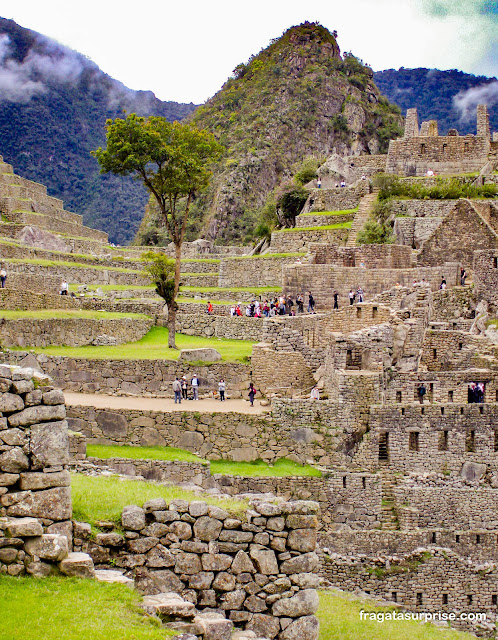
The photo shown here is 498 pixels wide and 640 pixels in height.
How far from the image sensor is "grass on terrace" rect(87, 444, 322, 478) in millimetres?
19547

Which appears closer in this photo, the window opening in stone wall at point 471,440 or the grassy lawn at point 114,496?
the grassy lawn at point 114,496

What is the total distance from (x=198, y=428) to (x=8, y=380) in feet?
40.9

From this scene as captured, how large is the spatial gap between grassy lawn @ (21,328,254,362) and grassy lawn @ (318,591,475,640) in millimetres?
8292

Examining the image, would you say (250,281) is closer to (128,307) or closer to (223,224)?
(128,307)

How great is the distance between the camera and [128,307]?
1211 inches

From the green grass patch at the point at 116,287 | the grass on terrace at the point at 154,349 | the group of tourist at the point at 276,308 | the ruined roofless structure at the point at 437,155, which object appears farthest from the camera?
the ruined roofless structure at the point at 437,155

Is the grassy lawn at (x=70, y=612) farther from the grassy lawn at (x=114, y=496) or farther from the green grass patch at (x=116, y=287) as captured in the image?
the green grass patch at (x=116, y=287)

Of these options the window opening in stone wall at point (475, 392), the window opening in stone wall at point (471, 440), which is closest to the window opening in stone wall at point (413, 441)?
the window opening in stone wall at point (471, 440)

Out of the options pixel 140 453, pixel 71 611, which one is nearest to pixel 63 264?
pixel 140 453

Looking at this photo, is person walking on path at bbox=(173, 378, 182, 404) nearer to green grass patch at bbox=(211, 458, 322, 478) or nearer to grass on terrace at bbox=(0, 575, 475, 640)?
green grass patch at bbox=(211, 458, 322, 478)

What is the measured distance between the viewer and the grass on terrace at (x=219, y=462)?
1955 centimetres

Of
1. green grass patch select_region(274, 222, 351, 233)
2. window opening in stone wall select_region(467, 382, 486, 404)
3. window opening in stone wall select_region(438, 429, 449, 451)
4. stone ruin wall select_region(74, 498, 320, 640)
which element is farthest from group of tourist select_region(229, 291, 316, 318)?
stone ruin wall select_region(74, 498, 320, 640)

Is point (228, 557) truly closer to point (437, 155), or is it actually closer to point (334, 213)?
point (334, 213)

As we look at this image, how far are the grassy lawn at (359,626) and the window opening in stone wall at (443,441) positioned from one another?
172 inches
